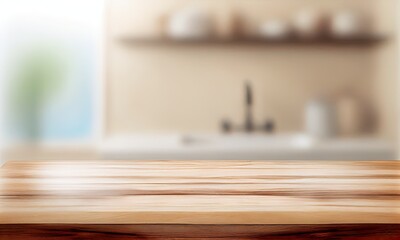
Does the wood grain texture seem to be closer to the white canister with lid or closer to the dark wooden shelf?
the white canister with lid

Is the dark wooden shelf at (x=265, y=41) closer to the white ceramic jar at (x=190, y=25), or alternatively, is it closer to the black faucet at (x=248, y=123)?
the white ceramic jar at (x=190, y=25)

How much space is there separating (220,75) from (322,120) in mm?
666

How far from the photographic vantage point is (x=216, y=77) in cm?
369

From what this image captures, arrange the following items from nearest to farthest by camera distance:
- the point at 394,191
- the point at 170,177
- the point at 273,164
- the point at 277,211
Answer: the point at 277,211
the point at 394,191
the point at 170,177
the point at 273,164

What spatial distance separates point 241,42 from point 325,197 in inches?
112

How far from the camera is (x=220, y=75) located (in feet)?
12.1

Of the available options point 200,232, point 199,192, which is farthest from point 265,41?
point 200,232

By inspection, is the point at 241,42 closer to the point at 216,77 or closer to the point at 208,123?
A: the point at 216,77

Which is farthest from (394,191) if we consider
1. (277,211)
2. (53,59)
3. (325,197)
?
(53,59)

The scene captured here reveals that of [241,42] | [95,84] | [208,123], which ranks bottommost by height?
[208,123]

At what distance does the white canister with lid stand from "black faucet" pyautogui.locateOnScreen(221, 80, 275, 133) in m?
0.26

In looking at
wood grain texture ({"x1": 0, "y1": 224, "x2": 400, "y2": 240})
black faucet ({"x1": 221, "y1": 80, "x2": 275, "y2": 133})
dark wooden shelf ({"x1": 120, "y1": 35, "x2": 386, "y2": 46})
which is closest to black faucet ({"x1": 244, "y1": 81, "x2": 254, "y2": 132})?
black faucet ({"x1": 221, "y1": 80, "x2": 275, "y2": 133})

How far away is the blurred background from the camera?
362 centimetres

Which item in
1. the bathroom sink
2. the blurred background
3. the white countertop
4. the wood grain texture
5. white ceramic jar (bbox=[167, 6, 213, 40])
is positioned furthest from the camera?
the blurred background
